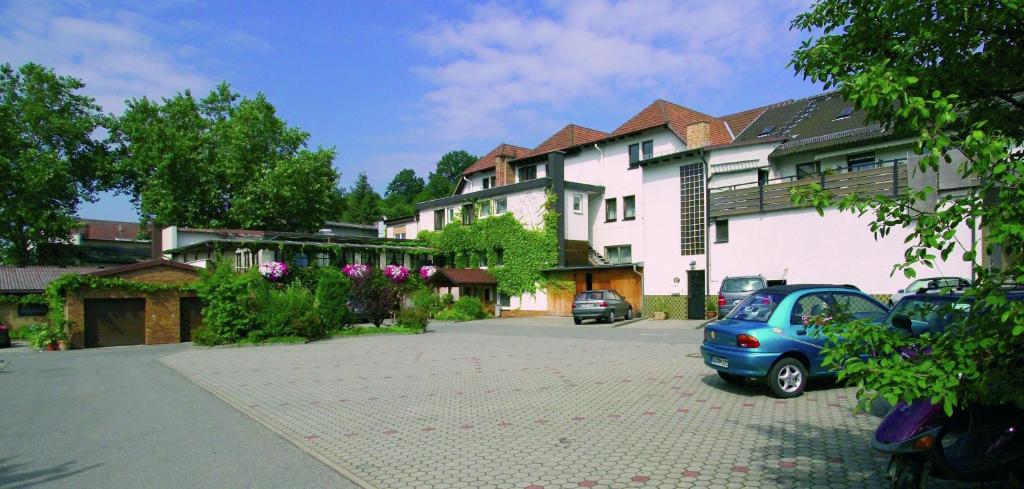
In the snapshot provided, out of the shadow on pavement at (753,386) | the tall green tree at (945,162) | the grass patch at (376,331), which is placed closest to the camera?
the tall green tree at (945,162)

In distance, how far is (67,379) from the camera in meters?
14.3

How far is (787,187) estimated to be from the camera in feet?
71.8

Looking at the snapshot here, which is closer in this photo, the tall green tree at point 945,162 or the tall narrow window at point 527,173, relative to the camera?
the tall green tree at point 945,162

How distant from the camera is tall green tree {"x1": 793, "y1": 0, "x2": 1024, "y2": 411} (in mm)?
3051

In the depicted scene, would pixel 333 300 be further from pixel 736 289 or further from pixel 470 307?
pixel 736 289

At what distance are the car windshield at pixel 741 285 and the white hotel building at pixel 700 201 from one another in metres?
3.06

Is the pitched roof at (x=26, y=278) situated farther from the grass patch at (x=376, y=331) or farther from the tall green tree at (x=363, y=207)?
the tall green tree at (x=363, y=207)

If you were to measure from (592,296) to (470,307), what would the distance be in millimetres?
8854

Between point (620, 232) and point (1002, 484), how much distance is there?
33.6m

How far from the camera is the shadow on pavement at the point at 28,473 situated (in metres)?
5.91

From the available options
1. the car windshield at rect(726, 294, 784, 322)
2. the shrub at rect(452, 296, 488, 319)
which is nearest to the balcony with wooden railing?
the car windshield at rect(726, 294, 784, 322)

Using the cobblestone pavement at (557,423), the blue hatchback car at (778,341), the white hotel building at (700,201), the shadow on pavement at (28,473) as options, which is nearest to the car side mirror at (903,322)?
the cobblestone pavement at (557,423)

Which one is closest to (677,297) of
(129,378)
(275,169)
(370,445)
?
(129,378)

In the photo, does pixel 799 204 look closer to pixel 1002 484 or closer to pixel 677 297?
pixel 1002 484
